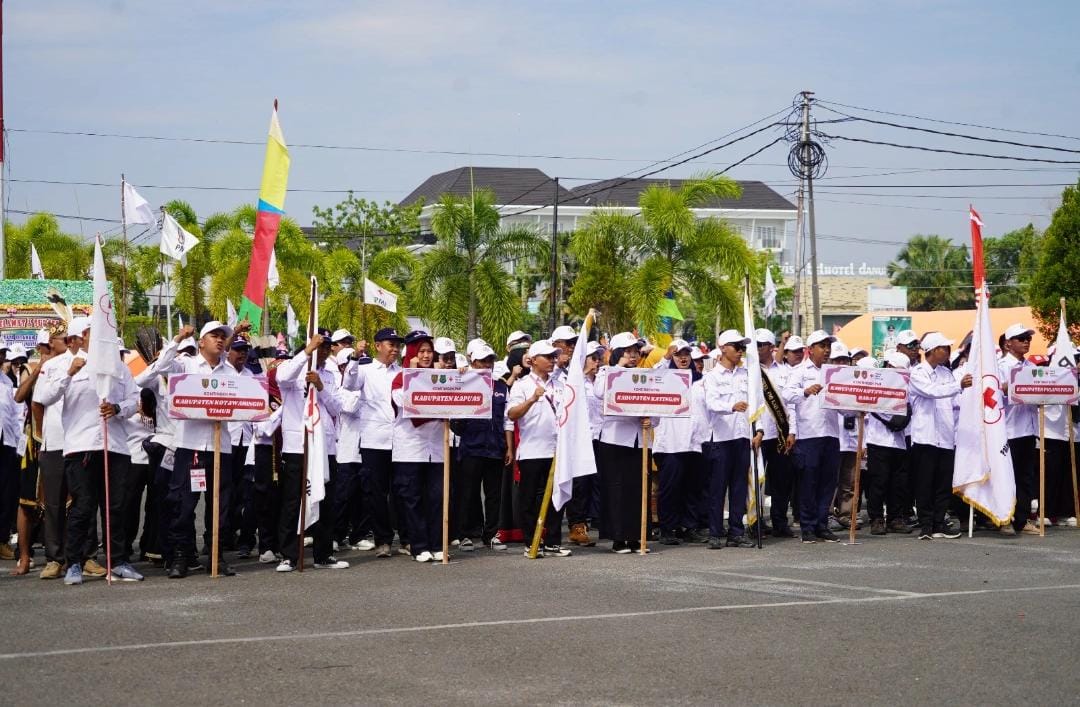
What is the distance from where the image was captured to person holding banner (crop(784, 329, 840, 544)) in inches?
531

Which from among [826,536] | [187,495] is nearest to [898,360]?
[826,536]

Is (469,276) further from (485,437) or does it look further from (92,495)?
(92,495)

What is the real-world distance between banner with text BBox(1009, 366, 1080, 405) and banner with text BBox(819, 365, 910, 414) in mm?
1371

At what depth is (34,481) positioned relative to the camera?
12367 mm

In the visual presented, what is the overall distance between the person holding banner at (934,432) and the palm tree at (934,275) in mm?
73438

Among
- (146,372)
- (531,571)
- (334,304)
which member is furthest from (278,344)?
(334,304)

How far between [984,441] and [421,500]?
19.4ft

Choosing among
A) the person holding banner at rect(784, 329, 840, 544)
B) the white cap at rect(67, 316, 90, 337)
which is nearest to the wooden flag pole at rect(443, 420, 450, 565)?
the white cap at rect(67, 316, 90, 337)

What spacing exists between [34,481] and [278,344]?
3330mm

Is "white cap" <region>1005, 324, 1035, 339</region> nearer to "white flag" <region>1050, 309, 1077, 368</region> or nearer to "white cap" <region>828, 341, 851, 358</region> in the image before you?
"white flag" <region>1050, 309, 1077, 368</region>

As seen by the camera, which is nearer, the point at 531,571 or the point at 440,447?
the point at 531,571

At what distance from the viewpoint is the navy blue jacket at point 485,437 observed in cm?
1311

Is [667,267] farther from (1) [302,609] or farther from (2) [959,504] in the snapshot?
(1) [302,609]

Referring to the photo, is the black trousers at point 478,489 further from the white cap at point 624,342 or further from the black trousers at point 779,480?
the black trousers at point 779,480
